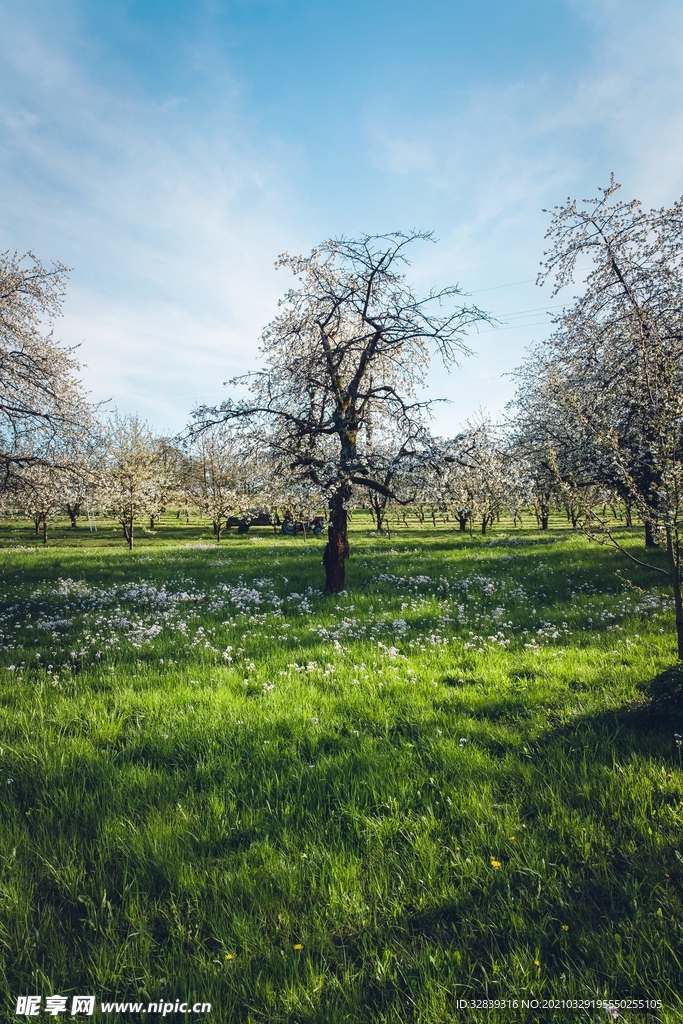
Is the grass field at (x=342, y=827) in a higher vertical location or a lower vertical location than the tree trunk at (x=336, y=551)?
lower

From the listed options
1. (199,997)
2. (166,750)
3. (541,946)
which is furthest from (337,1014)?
(166,750)

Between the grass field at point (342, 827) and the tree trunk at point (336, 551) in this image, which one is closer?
the grass field at point (342, 827)

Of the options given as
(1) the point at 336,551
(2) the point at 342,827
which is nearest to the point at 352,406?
(1) the point at 336,551

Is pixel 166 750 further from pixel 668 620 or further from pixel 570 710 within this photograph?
pixel 668 620

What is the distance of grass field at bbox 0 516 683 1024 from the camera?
8.81 ft

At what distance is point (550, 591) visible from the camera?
1339 cm

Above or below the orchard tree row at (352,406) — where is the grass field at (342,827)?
below

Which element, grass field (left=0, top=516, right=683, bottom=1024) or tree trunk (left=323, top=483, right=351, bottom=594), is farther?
tree trunk (left=323, top=483, right=351, bottom=594)

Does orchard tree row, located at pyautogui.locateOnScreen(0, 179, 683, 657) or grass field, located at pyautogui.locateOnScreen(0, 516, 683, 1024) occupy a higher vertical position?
orchard tree row, located at pyautogui.locateOnScreen(0, 179, 683, 657)

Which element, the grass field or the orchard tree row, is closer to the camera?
the grass field

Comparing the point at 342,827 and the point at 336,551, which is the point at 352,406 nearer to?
the point at 336,551

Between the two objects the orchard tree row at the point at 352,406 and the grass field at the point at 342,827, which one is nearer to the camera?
the grass field at the point at 342,827

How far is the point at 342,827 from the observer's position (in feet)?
13.0

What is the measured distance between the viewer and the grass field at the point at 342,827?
2.69 meters
